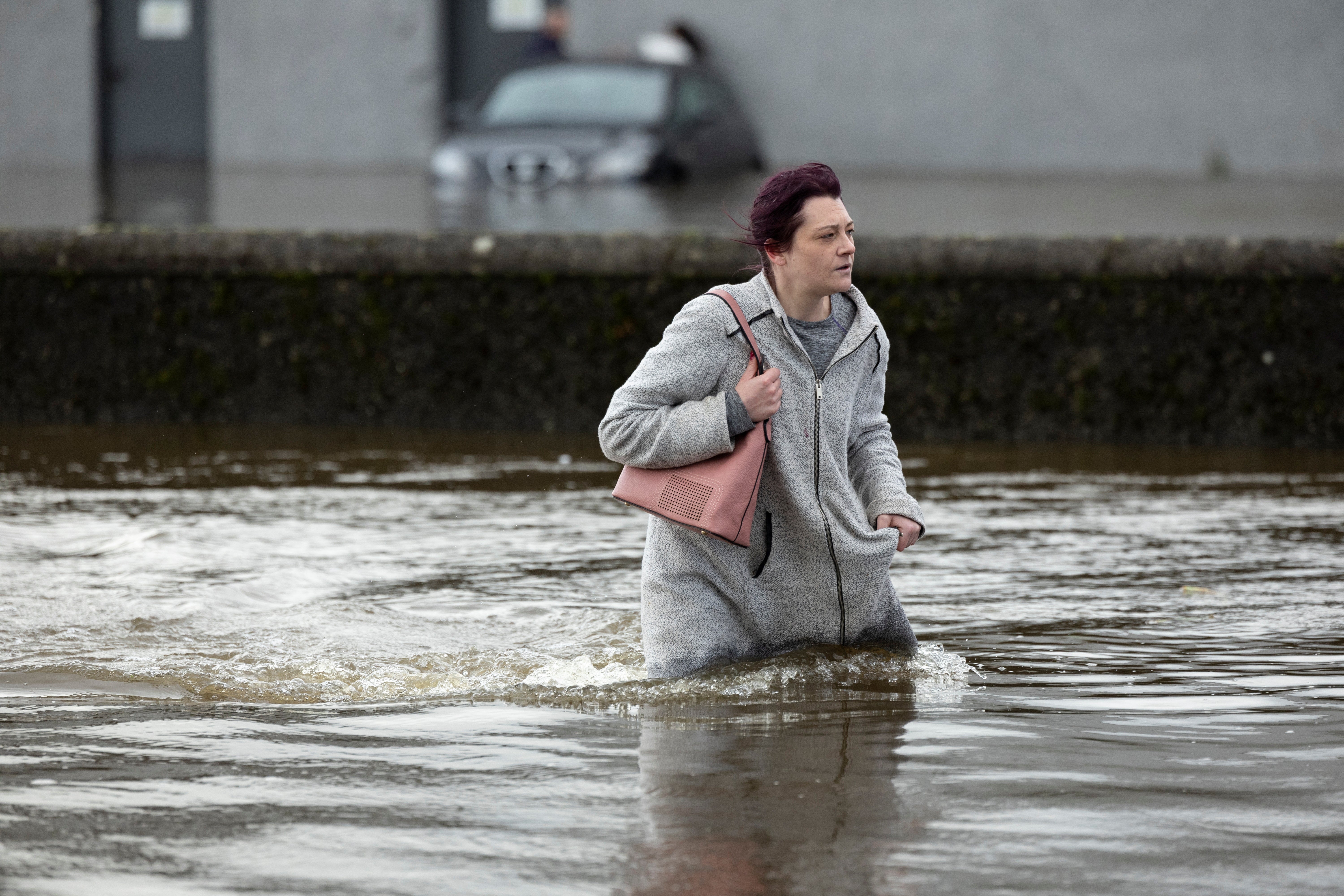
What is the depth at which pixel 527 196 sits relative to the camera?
13.9m

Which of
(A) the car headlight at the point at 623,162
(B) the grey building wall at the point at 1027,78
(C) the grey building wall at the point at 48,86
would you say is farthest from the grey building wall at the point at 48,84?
(A) the car headlight at the point at 623,162

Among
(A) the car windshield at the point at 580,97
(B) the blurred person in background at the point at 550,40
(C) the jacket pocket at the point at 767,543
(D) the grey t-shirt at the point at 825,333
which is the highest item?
(B) the blurred person in background at the point at 550,40

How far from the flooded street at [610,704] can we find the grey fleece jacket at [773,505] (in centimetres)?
13

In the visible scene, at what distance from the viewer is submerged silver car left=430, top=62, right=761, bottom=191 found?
14727mm

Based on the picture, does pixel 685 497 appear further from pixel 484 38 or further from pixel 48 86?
pixel 48 86

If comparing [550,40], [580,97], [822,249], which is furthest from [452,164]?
[822,249]

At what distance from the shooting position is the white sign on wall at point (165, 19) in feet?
68.9

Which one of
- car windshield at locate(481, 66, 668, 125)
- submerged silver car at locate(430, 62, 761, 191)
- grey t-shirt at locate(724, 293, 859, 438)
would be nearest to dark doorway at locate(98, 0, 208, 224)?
car windshield at locate(481, 66, 668, 125)

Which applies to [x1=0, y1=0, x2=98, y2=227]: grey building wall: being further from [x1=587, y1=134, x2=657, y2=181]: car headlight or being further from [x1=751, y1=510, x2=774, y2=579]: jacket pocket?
[x1=751, y1=510, x2=774, y2=579]: jacket pocket

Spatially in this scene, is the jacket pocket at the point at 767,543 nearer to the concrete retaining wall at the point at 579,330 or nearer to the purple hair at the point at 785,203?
the purple hair at the point at 785,203

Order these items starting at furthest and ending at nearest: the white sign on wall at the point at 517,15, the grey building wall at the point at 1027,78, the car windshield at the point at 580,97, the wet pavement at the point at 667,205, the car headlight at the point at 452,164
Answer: the white sign on wall at the point at 517,15
the grey building wall at the point at 1027,78
the car windshield at the point at 580,97
the car headlight at the point at 452,164
the wet pavement at the point at 667,205

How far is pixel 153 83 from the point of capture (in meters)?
21.2

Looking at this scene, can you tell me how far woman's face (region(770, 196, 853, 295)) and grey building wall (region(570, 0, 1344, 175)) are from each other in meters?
16.1

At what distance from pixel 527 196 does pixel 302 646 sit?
31.5 feet
